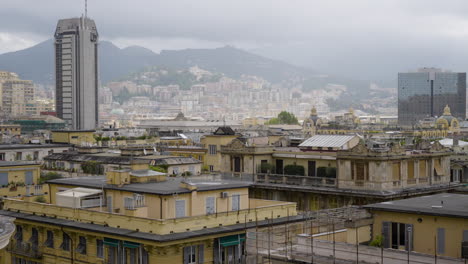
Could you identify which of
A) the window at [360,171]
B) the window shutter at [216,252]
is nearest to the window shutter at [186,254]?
the window shutter at [216,252]

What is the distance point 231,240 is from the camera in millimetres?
29797

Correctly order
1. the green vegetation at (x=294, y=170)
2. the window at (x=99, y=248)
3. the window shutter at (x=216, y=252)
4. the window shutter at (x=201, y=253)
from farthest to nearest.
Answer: the green vegetation at (x=294, y=170) < the window at (x=99, y=248) < the window shutter at (x=216, y=252) < the window shutter at (x=201, y=253)

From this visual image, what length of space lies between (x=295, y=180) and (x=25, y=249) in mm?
19159

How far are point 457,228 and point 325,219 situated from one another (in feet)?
23.3

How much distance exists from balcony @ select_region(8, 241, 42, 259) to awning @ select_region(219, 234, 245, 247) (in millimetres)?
8974

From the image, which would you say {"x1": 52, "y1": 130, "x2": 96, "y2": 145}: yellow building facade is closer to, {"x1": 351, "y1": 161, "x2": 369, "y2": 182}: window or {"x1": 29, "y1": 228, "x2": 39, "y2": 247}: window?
{"x1": 351, "y1": 161, "x2": 369, "y2": 182}: window

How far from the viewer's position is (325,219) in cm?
3028

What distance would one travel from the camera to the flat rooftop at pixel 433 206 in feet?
80.7

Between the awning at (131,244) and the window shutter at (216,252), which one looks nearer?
the awning at (131,244)

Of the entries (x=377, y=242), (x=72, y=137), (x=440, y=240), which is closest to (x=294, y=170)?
(x=377, y=242)

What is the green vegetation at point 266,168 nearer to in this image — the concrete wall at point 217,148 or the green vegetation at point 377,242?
the concrete wall at point 217,148

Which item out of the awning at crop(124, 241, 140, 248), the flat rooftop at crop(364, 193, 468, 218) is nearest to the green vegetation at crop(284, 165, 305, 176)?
the flat rooftop at crop(364, 193, 468, 218)

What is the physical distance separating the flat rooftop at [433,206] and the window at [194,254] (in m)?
6.66

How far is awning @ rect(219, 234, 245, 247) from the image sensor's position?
2948 centimetres
